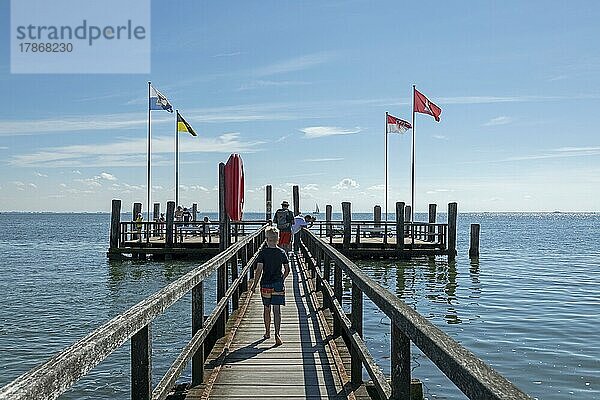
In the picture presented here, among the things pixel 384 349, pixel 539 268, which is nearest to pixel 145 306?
pixel 384 349

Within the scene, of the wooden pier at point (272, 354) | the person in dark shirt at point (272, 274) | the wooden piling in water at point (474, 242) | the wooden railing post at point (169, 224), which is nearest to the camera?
the wooden pier at point (272, 354)

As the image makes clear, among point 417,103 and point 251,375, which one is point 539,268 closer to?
point 417,103

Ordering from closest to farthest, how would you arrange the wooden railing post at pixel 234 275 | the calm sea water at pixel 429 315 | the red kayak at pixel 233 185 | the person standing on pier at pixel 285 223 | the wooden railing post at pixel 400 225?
1. the wooden railing post at pixel 234 275
2. the calm sea water at pixel 429 315
3. the person standing on pier at pixel 285 223
4. the red kayak at pixel 233 185
5. the wooden railing post at pixel 400 225

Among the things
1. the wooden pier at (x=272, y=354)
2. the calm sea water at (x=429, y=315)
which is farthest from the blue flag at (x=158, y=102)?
the wooden pier at (x=272, y=354)

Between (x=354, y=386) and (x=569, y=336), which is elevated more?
(x=354, y=386)

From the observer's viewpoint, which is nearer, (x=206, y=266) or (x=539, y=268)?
(x=206, y=266)

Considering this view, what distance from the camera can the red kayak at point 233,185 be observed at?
17.7 metres

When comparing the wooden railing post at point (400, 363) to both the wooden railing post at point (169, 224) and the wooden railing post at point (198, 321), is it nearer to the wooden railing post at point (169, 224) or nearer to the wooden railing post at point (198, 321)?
the wooden railing post at point (198, 321)

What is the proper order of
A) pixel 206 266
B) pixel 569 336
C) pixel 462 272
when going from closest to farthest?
pixel 206 266 < pixel 569 336 < pixel 462 272

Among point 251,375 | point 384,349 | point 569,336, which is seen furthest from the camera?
point 569,336

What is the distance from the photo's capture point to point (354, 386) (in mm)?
5570

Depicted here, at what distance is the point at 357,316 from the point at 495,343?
832 cm

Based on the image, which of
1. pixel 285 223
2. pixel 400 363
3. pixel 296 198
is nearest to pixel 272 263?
pixel 400 363

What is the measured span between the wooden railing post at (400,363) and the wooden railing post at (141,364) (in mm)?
1303
